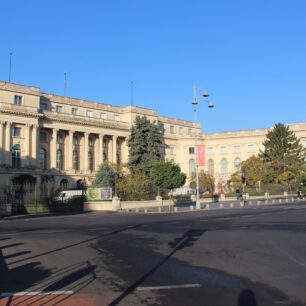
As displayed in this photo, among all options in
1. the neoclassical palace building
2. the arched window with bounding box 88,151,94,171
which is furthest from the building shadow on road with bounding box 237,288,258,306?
the arched window with bounding box 88,151,94,171

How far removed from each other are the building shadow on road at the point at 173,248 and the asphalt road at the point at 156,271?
0.02 m

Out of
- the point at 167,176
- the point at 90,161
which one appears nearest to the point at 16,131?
the point at 90,161

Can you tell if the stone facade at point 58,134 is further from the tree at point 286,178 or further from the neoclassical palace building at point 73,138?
the tree at point 286,178

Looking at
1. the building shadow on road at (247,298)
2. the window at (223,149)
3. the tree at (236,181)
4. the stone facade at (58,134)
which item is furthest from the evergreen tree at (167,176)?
the window at (223,149)

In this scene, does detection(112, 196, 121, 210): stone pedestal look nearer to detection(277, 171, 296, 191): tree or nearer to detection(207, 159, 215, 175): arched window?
detection(277, 171, 296, 191): tree

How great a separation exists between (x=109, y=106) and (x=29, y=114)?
79.8 ft

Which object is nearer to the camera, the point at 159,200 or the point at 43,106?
the point at 159,200

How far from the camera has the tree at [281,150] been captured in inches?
3961

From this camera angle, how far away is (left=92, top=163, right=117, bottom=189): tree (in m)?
72.9

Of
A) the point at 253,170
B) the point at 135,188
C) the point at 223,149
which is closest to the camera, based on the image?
the point at 135,188

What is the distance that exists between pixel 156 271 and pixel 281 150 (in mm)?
96357

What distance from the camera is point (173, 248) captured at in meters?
15.2

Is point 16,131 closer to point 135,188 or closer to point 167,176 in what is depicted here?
point 135,188

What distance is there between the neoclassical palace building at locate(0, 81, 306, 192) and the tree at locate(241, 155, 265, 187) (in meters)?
14.1
